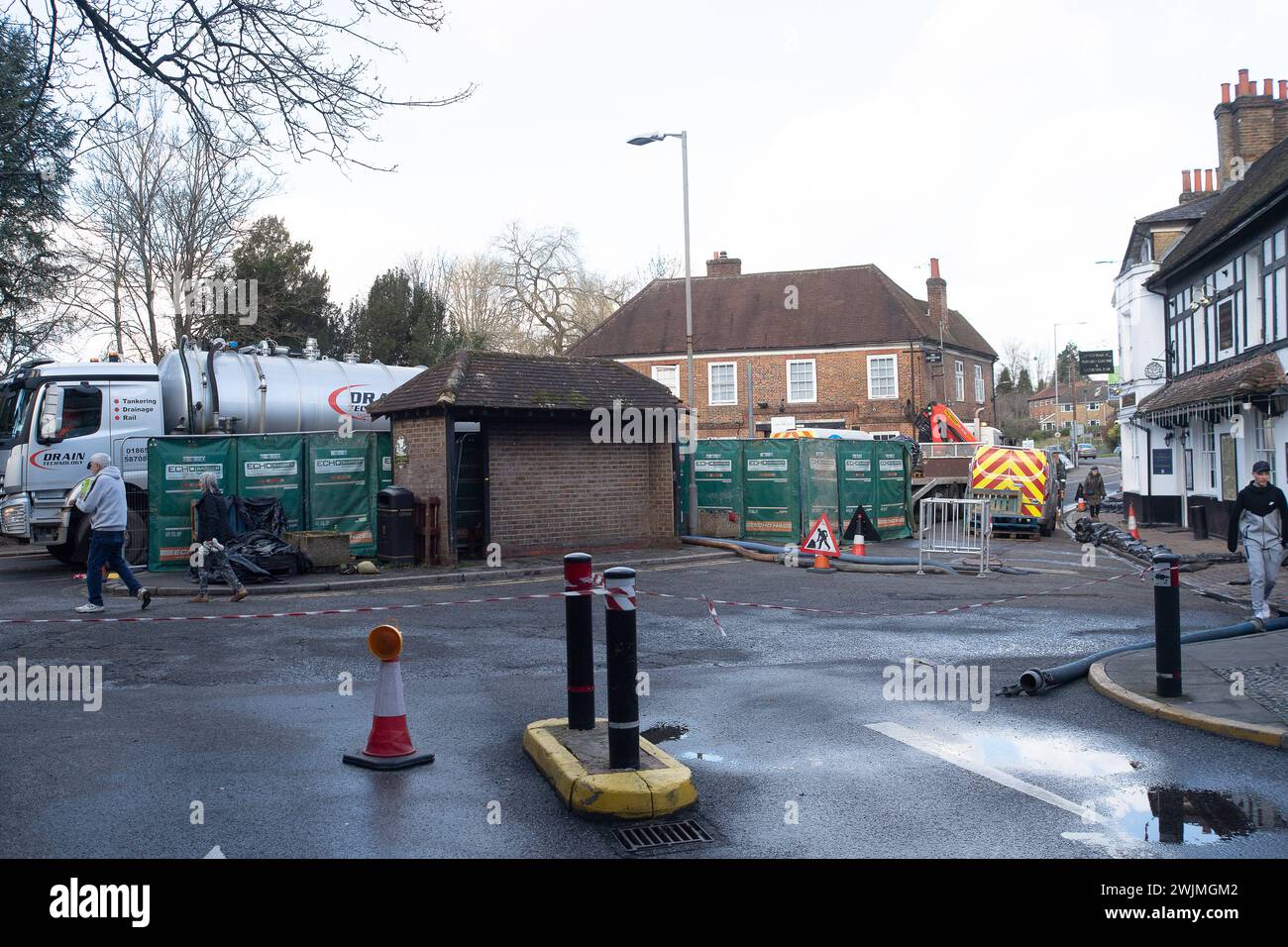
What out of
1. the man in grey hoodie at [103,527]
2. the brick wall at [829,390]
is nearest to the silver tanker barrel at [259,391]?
the man in grey hoodie at [103,527]

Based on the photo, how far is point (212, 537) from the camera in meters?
14.8

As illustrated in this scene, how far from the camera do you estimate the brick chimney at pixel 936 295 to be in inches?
1927

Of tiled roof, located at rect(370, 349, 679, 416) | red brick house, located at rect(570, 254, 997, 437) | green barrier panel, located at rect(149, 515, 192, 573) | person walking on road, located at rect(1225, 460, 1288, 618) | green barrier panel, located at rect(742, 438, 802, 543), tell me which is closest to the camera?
person walking on road, located at rect(1225, 460, 1288, 618)

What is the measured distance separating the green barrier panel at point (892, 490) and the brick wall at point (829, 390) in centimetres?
1941

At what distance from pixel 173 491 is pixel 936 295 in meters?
38.9

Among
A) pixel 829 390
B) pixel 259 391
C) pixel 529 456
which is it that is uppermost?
pixel 829 390

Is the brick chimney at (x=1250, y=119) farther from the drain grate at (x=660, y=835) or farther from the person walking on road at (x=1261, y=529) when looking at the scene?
the drain grate at (x=660, y=835)

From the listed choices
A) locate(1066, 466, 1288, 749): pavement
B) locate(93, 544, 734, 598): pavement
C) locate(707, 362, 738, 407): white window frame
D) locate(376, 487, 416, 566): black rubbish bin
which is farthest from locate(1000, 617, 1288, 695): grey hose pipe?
locate(707, 362, 738, 407): white window frame

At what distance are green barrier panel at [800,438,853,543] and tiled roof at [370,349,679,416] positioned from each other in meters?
3.30

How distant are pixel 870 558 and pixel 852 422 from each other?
2747 cm

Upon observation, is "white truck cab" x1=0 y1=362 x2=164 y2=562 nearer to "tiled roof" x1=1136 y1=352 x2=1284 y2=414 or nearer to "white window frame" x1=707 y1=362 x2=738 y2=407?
"tiled roof" x1=1136 y1=352 x2=1284 y2=414

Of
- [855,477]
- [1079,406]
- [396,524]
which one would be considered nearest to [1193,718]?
[396,524]

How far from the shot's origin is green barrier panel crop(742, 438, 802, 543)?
73.2 ft

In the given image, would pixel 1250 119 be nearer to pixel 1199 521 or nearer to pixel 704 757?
pixel 1199 521
